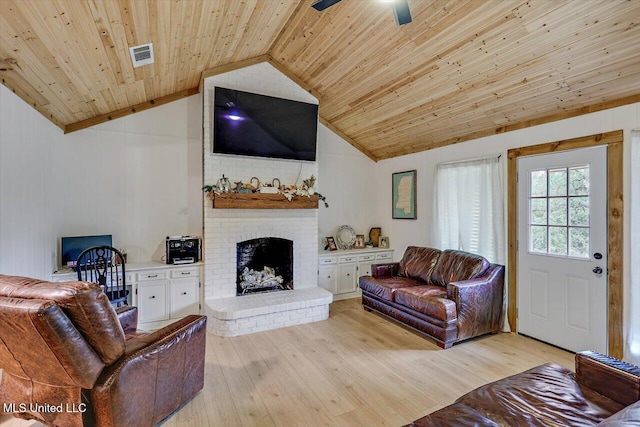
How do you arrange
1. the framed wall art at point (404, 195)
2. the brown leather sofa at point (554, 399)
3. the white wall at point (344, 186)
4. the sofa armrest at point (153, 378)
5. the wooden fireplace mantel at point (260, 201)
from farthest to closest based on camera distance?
the white wall at point (344, 186), the framed wall art at point (404, 195), the wooden fireplace mantel at point (260, 201), the sofa armrest at point (153, 378), the brown leather sofa at point (554, 399)

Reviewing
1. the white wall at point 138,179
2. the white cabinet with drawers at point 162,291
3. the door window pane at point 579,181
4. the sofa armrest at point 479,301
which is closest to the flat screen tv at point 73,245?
the white wall at point 138,179

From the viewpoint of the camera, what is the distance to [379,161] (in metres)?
6.02

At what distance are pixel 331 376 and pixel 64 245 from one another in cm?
342

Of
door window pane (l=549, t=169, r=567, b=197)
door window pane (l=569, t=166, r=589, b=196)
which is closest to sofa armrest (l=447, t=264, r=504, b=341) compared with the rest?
door window pane (l=549, t=169, r=567, b=197)

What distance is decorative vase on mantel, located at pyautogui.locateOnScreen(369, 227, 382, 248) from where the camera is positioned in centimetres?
588

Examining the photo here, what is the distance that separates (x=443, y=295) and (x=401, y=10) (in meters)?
2.93

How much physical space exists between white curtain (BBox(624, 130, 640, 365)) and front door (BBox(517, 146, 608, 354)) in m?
0.20

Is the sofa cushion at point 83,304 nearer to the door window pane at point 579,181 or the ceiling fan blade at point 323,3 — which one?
the ceiling fan blade at point 323,3

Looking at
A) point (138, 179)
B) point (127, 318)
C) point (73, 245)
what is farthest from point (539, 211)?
point (73, 245)

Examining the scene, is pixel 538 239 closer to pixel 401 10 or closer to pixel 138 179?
pixel 401 10

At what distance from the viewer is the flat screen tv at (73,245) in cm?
366

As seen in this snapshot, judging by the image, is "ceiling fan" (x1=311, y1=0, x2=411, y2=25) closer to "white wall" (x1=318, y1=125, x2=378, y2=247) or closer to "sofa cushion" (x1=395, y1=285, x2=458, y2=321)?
"sofa cushion" (x1=395, y1=285, x2=458, y2=321)

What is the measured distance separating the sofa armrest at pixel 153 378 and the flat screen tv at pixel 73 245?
232 cm

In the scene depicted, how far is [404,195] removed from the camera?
5.41 m
